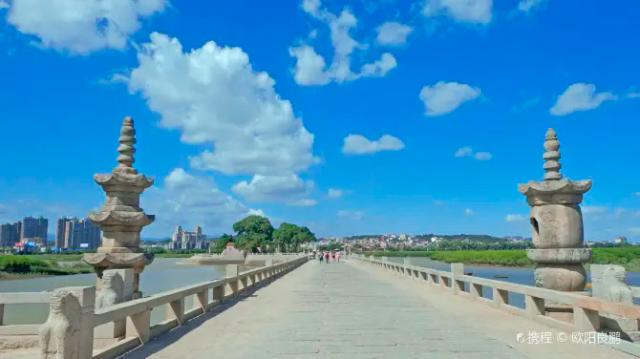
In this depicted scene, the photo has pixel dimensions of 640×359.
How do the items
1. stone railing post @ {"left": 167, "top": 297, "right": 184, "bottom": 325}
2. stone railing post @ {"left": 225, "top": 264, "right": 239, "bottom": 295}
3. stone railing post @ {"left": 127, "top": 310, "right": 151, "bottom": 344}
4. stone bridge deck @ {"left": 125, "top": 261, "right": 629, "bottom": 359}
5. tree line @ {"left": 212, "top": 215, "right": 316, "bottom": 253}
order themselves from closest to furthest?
stone bridge deck @ {"left": 125, "top": 261, "right": 629, "bottom": 359} → stone railing post @ {"left": 127, "top": 310, "right": 151, "bottom": 344} → stone railing post @ {"left": 167, "top": 297, "right": 184, "bottom": 325} → stone railing post @ {"left": 225, "top": 264, "right": 239, "bottom": 295} → tree line @ {"left": 212, "top": 215, "right": 316, "bottom": 253}

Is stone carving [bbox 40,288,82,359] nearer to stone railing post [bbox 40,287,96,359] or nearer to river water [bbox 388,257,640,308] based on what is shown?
stone railing post [bbox 40,287,96,359]

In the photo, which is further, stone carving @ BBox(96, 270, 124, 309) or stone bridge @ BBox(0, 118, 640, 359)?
stone carving @ BBox(96, 270, 124, 309)

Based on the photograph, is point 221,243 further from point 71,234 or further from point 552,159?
point 552,159

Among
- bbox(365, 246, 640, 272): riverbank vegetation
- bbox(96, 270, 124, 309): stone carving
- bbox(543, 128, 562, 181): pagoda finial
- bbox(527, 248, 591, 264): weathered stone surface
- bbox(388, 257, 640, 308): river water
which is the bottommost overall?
bbox(388, 257, 640, 308): river water

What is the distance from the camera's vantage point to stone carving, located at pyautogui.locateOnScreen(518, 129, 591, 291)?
10.8 m

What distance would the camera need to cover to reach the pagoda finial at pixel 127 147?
12.1m

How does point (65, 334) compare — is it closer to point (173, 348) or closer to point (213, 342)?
point (173, 348)

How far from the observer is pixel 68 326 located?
5996 millimetres

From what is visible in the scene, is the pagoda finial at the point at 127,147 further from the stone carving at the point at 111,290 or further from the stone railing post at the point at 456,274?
the stone railing post at the point at 456,274

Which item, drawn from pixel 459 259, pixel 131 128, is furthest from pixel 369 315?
pixel 459 259

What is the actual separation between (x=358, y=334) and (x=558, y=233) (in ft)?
16.1

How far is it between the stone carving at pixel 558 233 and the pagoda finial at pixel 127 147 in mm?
9045
